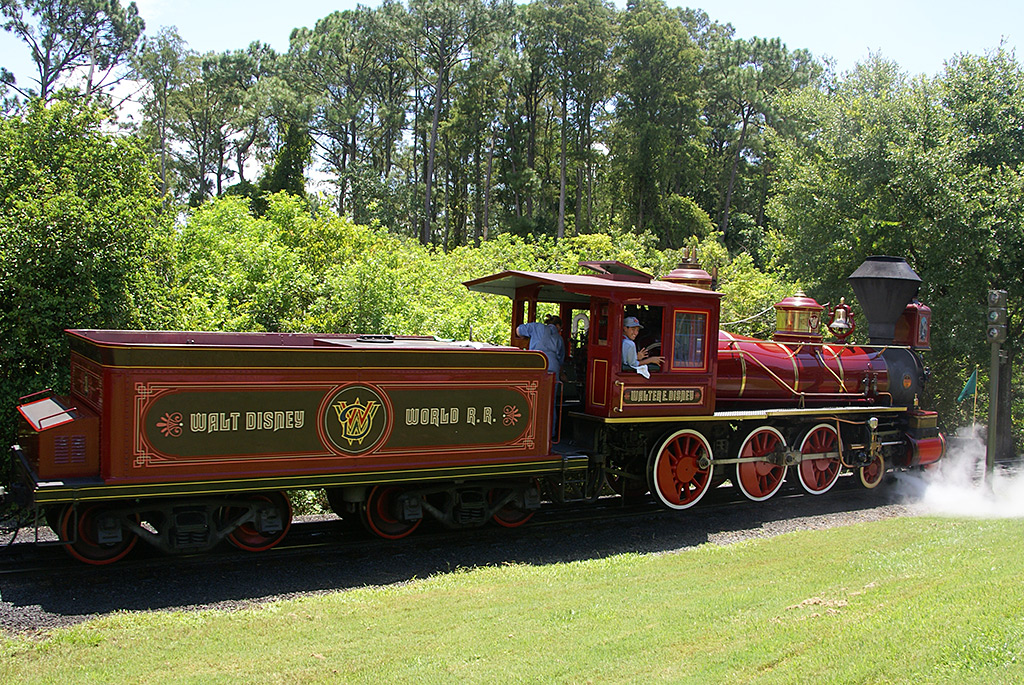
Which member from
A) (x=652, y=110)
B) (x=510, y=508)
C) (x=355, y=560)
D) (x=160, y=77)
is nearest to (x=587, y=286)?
(x=510, y=508)

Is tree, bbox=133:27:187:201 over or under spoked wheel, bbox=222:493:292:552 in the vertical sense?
over

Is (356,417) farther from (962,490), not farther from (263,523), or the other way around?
(962,490)

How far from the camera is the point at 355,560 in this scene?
329 inches

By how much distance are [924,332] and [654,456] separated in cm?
648

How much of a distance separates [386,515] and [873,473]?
835 centimetres

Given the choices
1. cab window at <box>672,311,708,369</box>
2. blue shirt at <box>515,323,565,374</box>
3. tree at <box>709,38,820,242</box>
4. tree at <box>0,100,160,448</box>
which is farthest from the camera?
tree at <box>709,38,820,242</box>

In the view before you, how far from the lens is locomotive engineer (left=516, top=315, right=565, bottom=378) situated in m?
10.1

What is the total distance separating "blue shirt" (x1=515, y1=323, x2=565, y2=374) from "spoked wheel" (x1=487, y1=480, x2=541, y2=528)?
5.04ft

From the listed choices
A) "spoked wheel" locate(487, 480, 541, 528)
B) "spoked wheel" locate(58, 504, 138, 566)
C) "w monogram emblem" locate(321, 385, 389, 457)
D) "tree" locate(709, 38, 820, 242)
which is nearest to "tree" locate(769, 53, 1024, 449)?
"spoked wheel" locate(487, 480, 541, 528)

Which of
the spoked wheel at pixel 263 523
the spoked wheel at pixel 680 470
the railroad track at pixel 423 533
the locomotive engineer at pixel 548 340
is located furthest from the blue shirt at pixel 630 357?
the spoked wheel at pixel 263 523

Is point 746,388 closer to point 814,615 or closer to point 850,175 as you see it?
point 814,615

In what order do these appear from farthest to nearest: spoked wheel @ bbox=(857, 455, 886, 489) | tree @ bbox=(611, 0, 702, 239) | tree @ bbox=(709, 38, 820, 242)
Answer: tree @ bbox=(709, 38, 820, 242)
tree @ bbox=(611, 0, 702, 239)
spoked wheel @ bbox=(857, 455, 886, 489)

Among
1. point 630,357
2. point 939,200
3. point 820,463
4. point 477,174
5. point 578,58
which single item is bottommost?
point 820,463

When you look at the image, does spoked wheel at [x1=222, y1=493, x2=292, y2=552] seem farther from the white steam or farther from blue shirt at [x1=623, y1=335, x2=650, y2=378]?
the white steam
